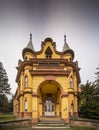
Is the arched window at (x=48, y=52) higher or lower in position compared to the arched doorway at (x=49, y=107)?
higher

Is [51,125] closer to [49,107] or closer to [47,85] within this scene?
[47,85]

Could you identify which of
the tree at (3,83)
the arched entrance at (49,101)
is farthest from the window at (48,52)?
the tree at (3,83)

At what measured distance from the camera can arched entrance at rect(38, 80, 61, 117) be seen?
31.0 meters

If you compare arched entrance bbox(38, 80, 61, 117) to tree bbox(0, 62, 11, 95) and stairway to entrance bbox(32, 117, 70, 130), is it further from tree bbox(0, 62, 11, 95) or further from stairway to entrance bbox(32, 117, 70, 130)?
tree bbox(0, 62, 11, 95)

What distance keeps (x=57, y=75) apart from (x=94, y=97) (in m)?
10.1

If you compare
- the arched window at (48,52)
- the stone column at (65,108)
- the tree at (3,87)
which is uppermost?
the arched window at (48,52)

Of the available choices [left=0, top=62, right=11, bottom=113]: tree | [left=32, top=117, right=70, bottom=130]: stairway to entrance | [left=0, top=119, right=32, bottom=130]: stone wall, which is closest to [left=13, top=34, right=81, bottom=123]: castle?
[left=0, top=119, right=32, bottom=130]: stone wall

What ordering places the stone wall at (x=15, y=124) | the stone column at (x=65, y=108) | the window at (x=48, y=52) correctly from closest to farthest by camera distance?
the stone wall at (x=15, y=124)
the stone column at (x=65, y=108)
the window at (x=48, y=52)

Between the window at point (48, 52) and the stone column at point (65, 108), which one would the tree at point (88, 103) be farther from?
the window at point (48, 52)

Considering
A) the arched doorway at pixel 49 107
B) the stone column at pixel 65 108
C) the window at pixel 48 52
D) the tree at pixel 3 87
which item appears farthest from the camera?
the tree at pixel 3 87

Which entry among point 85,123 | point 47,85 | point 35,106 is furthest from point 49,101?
point 85,123

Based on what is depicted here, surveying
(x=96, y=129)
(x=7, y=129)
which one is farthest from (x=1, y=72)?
(x=96, y=129)

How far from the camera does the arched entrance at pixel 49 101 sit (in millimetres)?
30969

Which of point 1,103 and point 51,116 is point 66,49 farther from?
point 1,103
